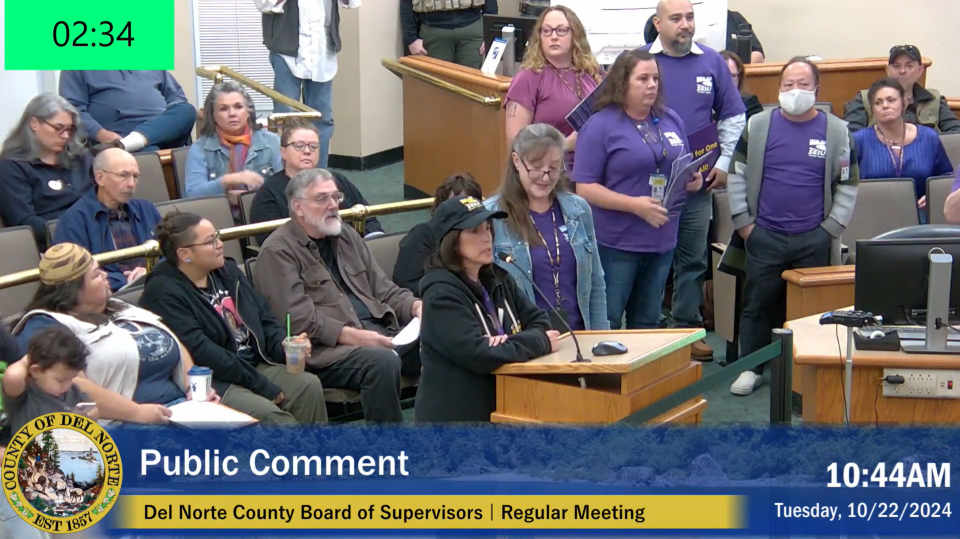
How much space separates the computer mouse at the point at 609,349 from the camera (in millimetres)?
3576

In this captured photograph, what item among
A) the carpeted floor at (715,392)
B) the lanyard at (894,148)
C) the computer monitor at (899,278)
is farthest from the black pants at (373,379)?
the lanyard at (894,148)

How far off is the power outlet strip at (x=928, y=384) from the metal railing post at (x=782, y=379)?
1.62ft

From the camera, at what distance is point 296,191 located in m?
4.86

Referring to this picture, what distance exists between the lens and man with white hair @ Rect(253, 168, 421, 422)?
4676 millimetres

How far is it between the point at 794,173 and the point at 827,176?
136 millimetres

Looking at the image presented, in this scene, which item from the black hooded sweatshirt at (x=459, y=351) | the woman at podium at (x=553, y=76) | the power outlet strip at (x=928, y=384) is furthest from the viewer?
the woman at podium at (x=553, y=76)

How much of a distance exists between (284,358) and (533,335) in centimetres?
127

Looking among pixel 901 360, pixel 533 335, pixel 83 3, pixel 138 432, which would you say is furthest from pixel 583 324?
pixel 83 3

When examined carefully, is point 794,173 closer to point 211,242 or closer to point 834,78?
point 211,242

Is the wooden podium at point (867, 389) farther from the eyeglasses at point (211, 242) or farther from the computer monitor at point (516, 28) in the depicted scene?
the computer monitor at point (516, 28)

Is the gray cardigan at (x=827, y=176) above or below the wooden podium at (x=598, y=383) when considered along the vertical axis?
above

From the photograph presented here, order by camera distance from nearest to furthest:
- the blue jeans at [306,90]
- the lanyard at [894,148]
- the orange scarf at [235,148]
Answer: the orange scarf at [235,148], the lanyard at [894,148], the blue jeans at [306,90]

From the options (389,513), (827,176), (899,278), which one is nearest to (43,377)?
(389,513)

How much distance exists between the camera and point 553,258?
14.4 feet
